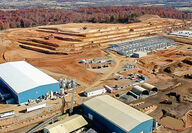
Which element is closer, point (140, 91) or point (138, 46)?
point (140, 91)

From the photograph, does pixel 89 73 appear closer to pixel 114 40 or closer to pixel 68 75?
pixel 68 75

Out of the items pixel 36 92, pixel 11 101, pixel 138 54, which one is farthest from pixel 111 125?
pixel 138 54

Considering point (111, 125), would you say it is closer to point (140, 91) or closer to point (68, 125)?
point (68, 125)

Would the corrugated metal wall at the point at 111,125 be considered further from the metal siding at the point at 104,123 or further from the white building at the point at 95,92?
the white building at the point at 95,92

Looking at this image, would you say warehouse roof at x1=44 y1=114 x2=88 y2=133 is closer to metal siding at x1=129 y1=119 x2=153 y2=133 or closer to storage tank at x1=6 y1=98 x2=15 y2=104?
metal siding at x1=129 y1=119 x2=153 y2=133

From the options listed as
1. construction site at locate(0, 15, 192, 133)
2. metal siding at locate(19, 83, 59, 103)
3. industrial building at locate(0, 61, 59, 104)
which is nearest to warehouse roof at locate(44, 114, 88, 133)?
construction site at locate(0, 15, 192, 133)

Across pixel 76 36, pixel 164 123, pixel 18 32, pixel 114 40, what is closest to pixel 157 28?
pixel 114 40

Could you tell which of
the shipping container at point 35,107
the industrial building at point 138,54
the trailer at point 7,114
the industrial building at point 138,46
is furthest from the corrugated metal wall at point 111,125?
the industrial building at point 138,46
